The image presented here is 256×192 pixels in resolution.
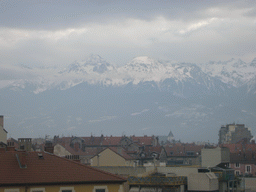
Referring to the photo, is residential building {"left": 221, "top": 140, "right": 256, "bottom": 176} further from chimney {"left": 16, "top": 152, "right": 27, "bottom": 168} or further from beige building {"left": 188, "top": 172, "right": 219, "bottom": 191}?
chimney {"left": 16, "top": 152, "right": 27, "bottom": 168}

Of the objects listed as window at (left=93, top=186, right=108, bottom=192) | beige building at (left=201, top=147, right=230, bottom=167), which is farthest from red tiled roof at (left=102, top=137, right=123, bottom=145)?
window at (left=93, top=186, right=108, bottom=192)

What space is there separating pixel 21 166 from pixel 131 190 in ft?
58.8

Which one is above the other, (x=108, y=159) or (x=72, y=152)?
(x=72, y=152)

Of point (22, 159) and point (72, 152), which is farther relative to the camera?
point (72, 152)

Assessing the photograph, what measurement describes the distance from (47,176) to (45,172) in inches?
15.3

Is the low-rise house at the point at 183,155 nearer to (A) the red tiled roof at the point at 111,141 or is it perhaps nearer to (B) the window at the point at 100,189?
(A) the red tiled roof at the point at 111,141

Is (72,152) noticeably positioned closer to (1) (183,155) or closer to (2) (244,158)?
(1) (183,155)

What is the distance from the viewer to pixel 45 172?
3459cm

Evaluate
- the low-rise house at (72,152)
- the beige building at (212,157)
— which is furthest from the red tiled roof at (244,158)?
the beige building at (212,157)

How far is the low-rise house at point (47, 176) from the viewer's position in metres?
33.5

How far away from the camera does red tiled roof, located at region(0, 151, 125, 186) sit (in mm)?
33688

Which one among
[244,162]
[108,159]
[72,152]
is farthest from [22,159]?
[72,152]

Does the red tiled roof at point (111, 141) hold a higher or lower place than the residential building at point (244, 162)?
higher

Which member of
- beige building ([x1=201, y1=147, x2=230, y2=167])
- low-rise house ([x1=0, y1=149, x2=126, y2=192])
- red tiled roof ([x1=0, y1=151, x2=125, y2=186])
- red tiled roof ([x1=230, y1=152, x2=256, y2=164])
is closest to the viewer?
low-rise house ([x1=0, y1=149, x2=126, y2=192])
